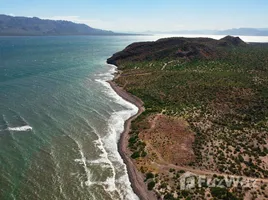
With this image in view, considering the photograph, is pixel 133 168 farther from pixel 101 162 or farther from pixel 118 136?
pixel 118 136

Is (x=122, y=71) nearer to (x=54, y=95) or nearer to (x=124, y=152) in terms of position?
(x=54, y=95)

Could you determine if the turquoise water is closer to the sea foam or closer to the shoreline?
the sea foam

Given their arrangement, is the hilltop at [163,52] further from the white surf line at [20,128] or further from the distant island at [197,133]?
the white surf line at [20,128]

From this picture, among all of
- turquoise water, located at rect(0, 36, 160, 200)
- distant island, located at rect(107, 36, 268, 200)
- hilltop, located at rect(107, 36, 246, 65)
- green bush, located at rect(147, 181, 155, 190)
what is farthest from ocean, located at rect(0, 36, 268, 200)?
hilltop, located at rect(107, 36, 246, 65)

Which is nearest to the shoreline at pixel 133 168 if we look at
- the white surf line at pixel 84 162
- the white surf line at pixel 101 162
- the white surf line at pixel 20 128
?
the white surf line at pixel 101 162

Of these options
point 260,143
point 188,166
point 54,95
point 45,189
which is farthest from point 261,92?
point 45,189

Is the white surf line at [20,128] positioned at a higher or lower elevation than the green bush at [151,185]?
higher
